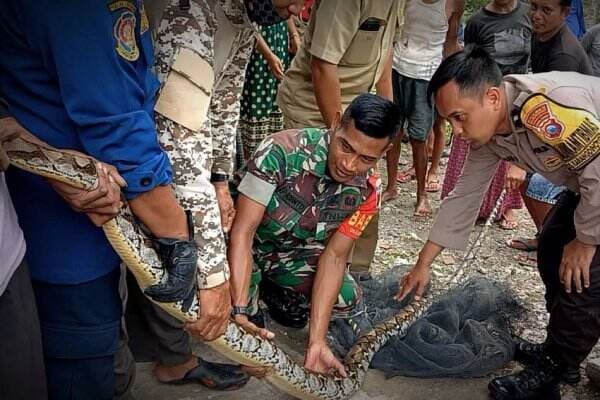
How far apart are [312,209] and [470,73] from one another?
94 cm

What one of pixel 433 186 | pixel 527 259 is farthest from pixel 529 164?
pixel 433 186

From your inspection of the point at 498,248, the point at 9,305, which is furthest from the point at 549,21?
the point at 9,305

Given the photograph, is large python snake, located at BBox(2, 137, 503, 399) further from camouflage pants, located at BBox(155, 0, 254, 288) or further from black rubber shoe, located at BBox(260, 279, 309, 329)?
black rubber shoe, located at BBox(260, 279, 309, 329)

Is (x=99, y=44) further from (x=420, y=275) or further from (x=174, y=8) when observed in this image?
(x=420, y=275)

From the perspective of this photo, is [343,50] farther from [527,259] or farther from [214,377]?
[527,259]

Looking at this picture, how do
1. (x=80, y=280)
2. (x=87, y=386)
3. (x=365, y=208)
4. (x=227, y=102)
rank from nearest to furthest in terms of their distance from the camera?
1. (x=80, y=280)
2. (x=87, y=386)
3. (x=227, y=102)
4. (x=365, y=208)

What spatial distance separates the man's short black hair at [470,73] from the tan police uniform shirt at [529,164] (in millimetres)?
121

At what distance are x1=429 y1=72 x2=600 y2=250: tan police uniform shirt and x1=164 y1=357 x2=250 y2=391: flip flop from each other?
3.80 ft

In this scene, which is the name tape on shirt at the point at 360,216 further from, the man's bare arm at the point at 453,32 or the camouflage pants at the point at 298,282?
the man's bare arm at the point at 453,32

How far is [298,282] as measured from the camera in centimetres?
316

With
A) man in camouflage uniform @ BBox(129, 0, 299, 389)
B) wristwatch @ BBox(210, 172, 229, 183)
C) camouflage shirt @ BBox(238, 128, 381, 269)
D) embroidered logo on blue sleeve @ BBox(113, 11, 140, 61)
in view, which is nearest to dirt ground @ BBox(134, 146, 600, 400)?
camouflage shirt @ BBox(238, 128, 381, 269)

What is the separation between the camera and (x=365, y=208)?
293 cm

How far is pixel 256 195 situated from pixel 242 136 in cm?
174

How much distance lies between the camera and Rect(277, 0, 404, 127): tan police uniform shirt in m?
3.29
